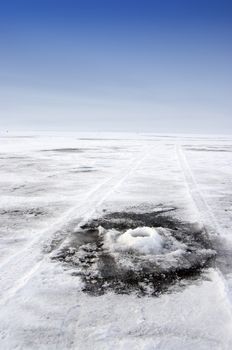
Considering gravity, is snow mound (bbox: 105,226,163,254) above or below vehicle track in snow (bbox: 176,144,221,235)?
above

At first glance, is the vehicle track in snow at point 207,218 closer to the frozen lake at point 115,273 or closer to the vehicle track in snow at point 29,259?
the frozen lake at point 115,273

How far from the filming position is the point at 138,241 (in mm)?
4191

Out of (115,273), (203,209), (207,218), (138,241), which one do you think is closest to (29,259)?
(115,273)

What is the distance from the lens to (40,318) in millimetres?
2652

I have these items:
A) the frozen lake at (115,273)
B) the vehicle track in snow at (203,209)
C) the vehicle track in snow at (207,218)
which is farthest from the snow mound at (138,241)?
the vehicle track in snow at (203,209)

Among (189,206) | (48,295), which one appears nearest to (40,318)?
(48,295)

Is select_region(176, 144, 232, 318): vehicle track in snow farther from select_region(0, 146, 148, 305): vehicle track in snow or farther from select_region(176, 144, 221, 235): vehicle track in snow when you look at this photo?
select_region(0, 146, 148, 305): vehicle track in snow

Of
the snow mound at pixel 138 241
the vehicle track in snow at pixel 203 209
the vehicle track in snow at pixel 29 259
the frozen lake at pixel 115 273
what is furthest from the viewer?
the vehicle track in snow at pixel 203 209

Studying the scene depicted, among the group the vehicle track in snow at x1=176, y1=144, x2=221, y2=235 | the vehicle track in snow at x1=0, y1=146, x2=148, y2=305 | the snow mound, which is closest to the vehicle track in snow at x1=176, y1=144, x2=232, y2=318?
the vehicle track in snow at x1=176, y1=144, x2=221, y2=235

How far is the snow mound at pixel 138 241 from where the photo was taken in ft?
13.3

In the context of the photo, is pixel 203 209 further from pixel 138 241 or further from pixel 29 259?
pixel 29 259

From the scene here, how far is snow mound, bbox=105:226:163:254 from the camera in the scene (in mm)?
4066

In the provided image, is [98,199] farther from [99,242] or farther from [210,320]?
[210,320]

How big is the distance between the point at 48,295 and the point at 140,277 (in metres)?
0.91
